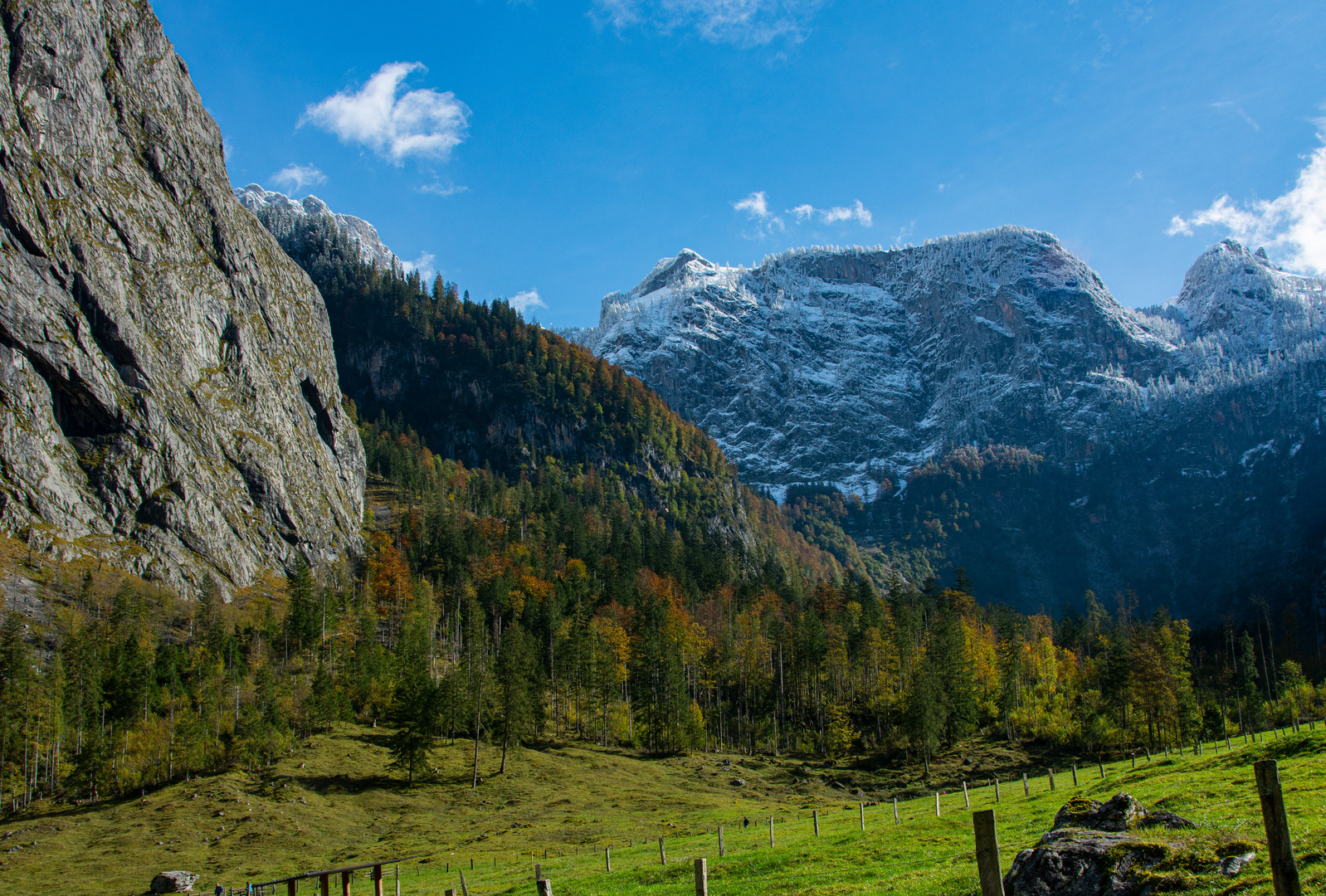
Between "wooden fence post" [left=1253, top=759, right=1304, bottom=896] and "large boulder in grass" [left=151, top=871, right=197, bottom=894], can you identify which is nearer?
"wooden fence post" [left=1253, top=759, right=1304, bottom=896]

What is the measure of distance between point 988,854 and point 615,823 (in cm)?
6651

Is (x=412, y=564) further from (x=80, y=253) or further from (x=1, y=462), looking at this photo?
(x=80, y=253)

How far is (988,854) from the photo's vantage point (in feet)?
32.3

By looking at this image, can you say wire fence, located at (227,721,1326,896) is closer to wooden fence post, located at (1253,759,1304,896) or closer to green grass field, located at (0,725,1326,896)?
green grass field, located at (0,725,1326,896)

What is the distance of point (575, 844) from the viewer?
2365 inches

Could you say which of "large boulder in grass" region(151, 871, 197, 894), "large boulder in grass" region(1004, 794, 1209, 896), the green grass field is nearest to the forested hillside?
the green grass field

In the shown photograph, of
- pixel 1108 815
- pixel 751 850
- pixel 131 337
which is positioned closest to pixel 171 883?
pixel 751 850

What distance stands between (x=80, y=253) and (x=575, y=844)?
534 ft

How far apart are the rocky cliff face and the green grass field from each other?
247 ft

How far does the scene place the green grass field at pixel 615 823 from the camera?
27500mm

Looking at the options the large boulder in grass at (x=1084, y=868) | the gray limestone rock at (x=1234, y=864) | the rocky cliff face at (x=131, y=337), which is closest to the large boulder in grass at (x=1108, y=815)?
the large boulder in grass at (x=1084, y=868)

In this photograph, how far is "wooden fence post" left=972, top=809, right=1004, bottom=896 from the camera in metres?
9.42

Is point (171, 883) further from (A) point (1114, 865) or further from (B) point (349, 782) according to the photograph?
(A) point (1114, 865)

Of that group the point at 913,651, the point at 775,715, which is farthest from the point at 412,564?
the point at 913,651
